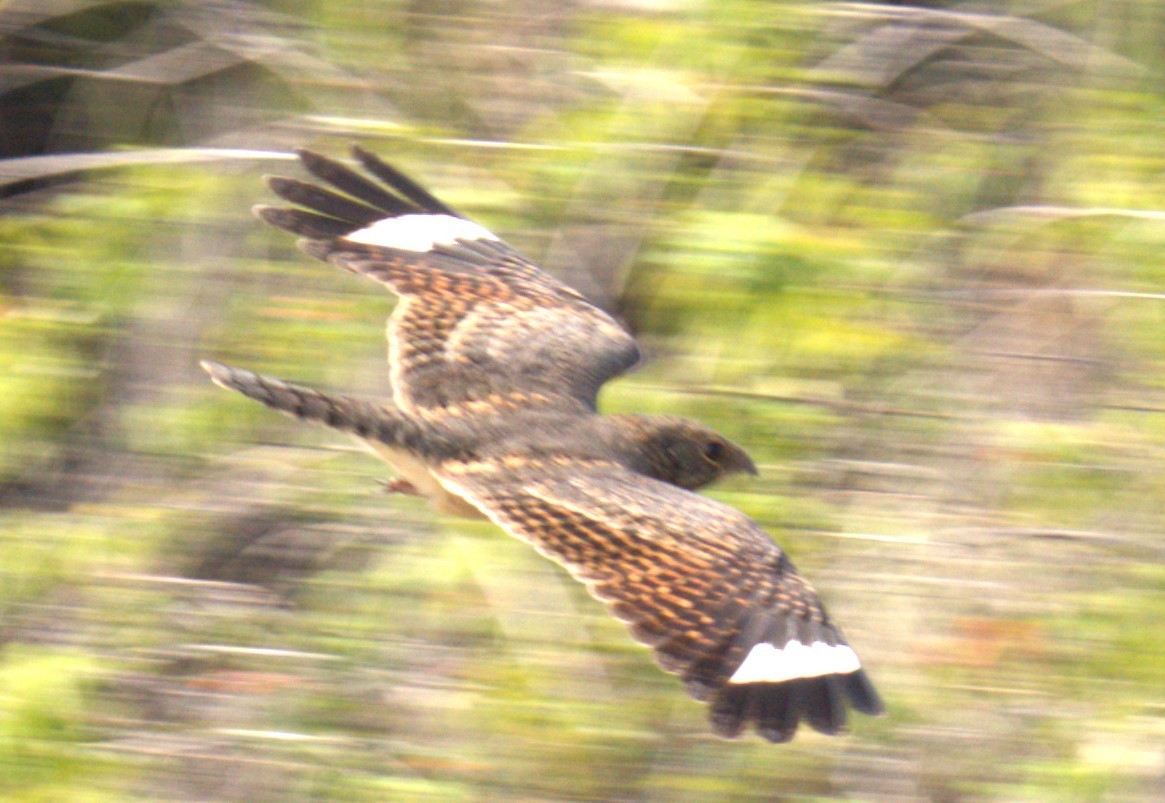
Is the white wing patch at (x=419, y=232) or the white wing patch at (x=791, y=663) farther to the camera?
the white wing patch at (x=419, y=232)

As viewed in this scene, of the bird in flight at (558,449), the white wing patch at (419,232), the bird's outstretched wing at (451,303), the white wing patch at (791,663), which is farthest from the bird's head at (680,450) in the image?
the white wing patch at (419,232)

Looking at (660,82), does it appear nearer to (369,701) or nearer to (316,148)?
(316,148)

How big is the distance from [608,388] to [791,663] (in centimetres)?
120

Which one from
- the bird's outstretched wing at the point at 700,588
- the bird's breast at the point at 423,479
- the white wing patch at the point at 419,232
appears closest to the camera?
the bird's outstretched wing at the point at 700,588

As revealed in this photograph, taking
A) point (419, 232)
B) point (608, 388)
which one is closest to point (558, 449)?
point (608, 388)

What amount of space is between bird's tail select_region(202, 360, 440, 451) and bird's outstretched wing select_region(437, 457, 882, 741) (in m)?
0.11

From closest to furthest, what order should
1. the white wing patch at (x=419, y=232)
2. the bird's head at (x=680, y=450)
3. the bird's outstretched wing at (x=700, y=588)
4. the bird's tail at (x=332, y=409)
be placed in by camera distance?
1. the bird's outstretched wing at (x=700, y=588)
2. the bird's tail at (x=332, y=409)
3. the bird's head at (x=680, y=450)
4. the white wing patch at (x=419, y=232)

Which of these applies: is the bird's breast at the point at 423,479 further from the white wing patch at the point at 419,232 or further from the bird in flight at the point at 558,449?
the white wing patch at the point at 419,232

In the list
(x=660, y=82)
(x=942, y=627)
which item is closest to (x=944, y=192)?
(x=660, y=82)

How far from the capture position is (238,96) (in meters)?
4.24

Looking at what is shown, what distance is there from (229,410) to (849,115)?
1554 millimetres

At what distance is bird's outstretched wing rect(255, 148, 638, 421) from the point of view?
3.40 meters

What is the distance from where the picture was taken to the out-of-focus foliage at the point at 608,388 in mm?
3204

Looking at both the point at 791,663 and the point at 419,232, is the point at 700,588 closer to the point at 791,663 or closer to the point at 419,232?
the point at 791,663
